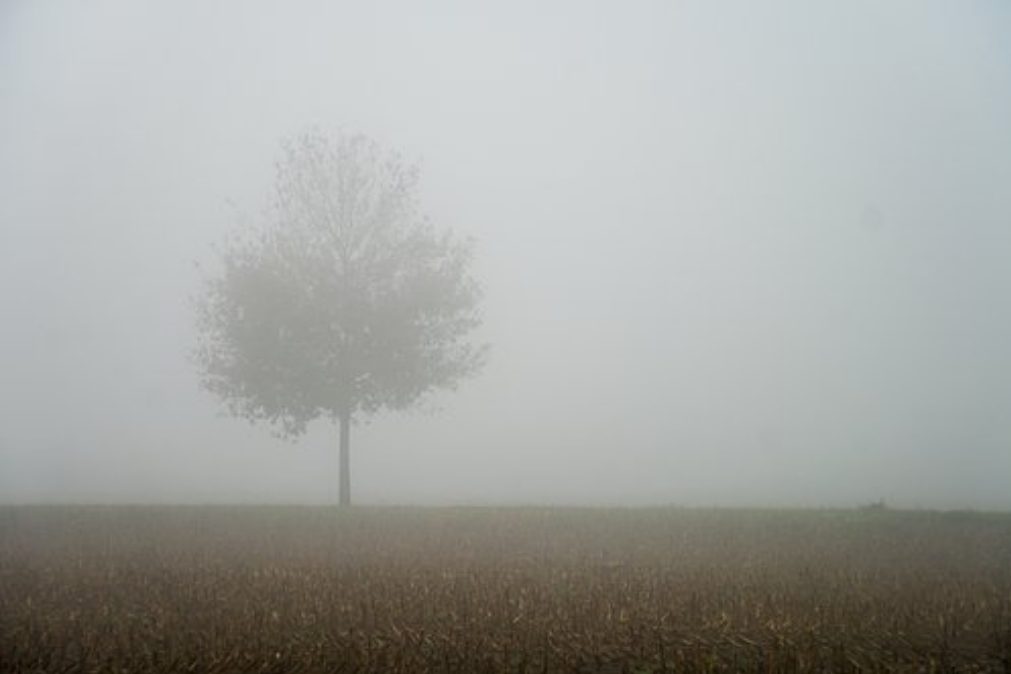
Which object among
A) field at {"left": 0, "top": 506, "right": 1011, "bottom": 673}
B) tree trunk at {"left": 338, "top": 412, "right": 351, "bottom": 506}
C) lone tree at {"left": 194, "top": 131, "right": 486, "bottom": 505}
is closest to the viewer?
field at {"left": 0, "top": 506, "right": 1011, "bottom": 673}

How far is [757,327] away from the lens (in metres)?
110

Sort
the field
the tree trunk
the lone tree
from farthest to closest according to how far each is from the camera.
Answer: the tree trunk < the lone tree < the field

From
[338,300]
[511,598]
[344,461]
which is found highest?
[338,300]

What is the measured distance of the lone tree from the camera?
91.7ft

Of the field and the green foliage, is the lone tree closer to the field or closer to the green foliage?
the green foliage

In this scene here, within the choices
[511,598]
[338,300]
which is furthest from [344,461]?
[511,598]

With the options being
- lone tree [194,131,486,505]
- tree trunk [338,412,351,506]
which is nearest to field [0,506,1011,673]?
tree trunk [338,412,351,506]

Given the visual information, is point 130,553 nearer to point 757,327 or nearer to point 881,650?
point 881,650

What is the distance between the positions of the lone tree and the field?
7.83 m

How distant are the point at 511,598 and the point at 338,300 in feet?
62.0

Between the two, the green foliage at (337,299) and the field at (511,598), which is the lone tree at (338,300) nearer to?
the green foliage at (337,299)

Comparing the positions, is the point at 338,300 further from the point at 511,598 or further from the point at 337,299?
the point at 511,598

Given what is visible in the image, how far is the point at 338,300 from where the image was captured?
2847 cm

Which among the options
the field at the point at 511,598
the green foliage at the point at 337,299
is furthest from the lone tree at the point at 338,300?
the field at the point at 511,598
